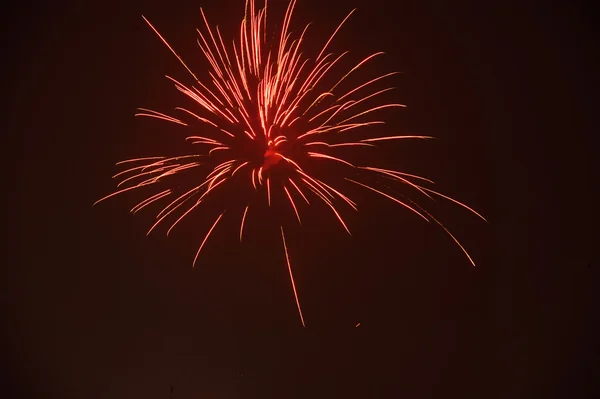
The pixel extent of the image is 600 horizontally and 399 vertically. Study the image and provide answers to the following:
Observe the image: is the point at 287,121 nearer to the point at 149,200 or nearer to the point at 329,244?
the point at 329,244

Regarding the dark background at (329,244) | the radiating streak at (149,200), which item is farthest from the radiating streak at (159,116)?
the radiating streak at (149,200)

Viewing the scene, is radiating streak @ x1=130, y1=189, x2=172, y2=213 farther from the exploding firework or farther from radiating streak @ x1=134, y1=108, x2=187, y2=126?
radiating streak @ x1=134, y1=108, x2=187, y2=126

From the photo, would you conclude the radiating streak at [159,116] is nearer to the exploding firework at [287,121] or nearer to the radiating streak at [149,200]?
the exploding firework at [287,121]

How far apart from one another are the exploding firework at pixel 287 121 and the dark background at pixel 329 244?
0.06 meters

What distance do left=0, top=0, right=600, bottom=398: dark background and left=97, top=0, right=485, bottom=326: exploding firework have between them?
56 mm

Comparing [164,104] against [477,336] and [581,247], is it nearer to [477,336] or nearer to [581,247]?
[477,336]

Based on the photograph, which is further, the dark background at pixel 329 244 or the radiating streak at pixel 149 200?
the radiating streak at pixel 149 200

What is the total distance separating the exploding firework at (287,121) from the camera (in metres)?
1.99

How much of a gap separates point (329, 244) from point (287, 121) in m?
0.44

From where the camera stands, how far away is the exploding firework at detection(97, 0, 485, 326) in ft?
6.51

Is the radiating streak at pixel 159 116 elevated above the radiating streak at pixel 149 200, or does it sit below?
above

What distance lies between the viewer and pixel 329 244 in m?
2.06

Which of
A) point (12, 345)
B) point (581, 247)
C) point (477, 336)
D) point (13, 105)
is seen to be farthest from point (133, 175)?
point (581, 247)

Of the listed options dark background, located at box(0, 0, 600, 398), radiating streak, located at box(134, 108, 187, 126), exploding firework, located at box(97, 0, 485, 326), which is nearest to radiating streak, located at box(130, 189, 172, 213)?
dark background, located at box(0, 0, 600, 398)
